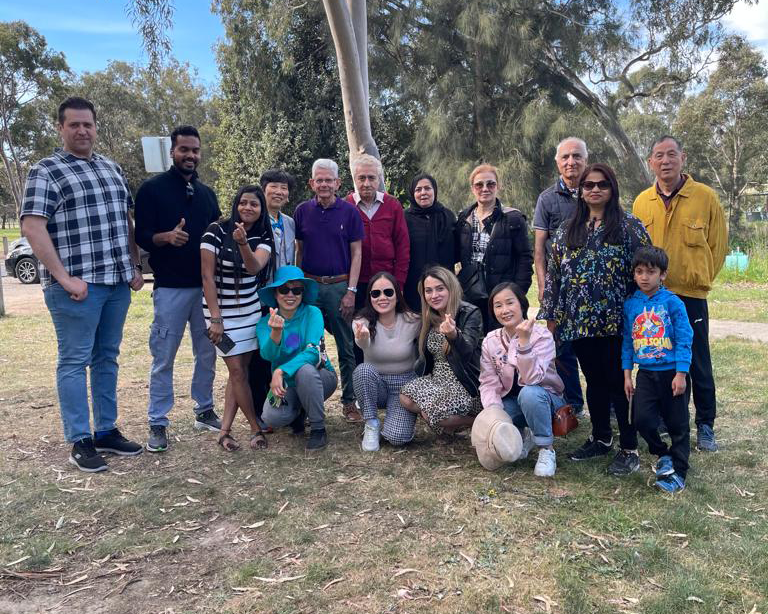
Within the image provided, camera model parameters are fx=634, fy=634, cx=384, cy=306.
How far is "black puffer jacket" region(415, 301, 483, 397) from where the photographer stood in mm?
4059

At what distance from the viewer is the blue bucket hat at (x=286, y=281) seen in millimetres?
4234

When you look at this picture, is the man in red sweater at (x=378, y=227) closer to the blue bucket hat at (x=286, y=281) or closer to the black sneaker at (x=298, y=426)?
the blue bucket hat at (x=286, y=281)

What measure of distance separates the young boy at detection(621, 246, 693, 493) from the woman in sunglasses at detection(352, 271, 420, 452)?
4.74ft

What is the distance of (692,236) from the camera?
399 centimetres

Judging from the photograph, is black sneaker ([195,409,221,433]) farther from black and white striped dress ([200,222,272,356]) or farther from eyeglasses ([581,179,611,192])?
eyeglasses ([581,179,611,192])

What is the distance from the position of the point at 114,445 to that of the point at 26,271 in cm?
1487

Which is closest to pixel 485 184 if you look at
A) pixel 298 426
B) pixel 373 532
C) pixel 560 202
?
pixel 560 202

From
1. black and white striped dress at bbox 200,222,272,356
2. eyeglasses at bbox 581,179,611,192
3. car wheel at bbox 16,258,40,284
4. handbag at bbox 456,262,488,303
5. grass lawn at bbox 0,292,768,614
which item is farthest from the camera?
car wheel at bbox 16,258,40,284

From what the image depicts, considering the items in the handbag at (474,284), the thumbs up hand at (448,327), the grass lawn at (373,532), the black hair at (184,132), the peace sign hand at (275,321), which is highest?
the black hair at (184,132)

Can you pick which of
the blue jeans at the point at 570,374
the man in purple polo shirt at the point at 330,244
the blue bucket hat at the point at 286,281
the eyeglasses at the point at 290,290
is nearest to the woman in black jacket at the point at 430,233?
the man in purple polo shirt at the point at 330,244

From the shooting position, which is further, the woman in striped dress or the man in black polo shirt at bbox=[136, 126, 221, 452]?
the man in black polo shirt at bbox=[136, 126, 221, 452]

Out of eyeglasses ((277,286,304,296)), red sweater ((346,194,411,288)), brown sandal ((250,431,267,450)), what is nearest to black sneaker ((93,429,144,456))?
brown sandal ((250,431,267,450))

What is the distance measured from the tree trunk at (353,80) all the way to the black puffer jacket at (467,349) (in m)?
3.94

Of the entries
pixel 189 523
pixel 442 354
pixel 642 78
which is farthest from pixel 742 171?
pixel 189 523
